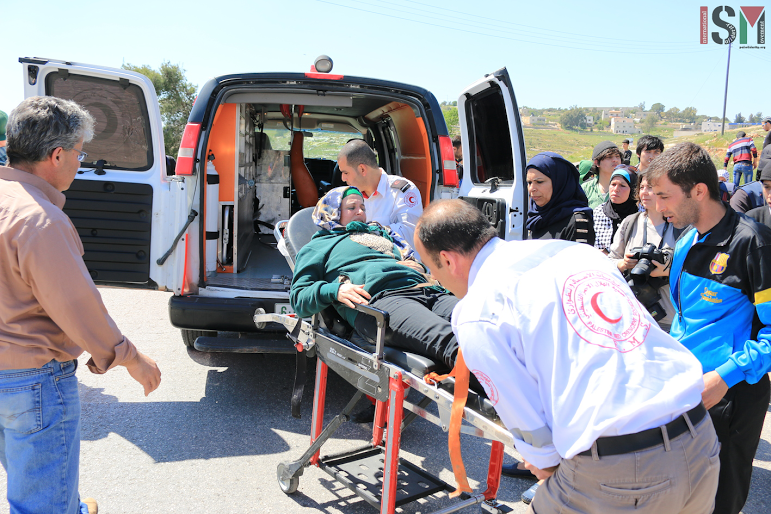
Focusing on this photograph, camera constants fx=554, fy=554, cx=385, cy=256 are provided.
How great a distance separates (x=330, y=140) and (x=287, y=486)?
5761 mm

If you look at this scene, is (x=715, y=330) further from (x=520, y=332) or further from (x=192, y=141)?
Answer: (x=192, y=141)

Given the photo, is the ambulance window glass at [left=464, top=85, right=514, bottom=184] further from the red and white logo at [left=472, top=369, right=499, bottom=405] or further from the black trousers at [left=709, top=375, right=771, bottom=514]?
the red and white logo at [left=472, top=369, right=499, bottom=405]

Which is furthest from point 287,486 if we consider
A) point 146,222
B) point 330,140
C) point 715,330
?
point 330,140

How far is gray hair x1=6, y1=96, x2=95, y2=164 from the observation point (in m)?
1.95

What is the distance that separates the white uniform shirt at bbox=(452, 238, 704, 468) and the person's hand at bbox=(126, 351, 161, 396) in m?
1.32

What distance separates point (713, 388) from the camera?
1980 mm

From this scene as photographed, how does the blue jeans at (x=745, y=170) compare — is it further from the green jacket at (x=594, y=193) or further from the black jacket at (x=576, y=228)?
the black jacket at (x=576, y=228)

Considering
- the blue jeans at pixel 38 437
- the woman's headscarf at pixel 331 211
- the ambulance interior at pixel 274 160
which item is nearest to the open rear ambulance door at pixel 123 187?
the ambulance interior at pixel 274 160

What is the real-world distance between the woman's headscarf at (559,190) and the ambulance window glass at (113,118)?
2690mm

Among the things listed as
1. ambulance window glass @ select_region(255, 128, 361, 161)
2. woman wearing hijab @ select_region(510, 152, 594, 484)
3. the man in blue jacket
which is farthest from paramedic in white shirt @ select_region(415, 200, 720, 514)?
ambulance window glass @ select_region(255, 128, 361, 161)

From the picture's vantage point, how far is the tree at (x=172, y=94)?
84.9ft

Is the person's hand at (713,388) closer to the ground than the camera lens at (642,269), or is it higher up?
closer to the ground

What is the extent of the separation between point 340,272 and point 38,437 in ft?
5.14

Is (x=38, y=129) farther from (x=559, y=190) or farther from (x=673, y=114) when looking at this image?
(x=673, y=114)
